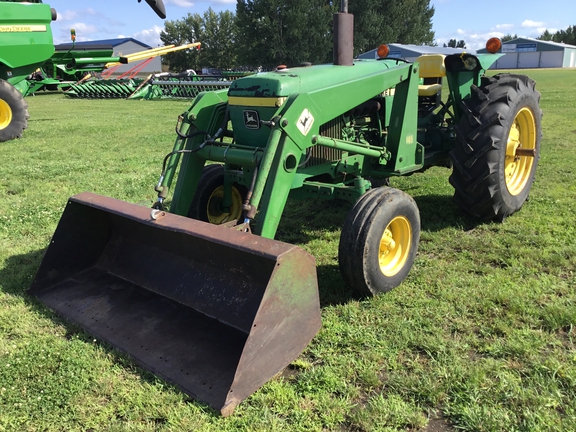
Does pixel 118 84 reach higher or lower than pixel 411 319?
higher

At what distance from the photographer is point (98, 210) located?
3770 millimetres

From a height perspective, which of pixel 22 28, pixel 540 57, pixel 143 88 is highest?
pixel 540 57

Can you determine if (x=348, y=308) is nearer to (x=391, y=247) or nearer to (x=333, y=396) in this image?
(x=391, y=247)

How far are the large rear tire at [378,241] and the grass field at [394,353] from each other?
0.16 metres

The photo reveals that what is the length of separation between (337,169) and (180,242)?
1442mm

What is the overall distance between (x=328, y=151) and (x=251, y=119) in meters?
0.71

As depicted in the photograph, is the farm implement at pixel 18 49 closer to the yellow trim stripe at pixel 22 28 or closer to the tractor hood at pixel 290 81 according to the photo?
the yellow trim stripe at pixel 22 28

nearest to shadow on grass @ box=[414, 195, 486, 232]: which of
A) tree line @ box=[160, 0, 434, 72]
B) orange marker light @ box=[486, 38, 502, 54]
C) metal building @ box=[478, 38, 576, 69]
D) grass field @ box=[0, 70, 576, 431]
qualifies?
grass field @ box=[0, 70, 576, 431]

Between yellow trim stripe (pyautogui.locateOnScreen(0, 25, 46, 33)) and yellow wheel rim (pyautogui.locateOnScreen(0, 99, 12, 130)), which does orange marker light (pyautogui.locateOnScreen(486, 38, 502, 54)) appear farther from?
yellow wheel rim (pyautogui.locateOnScreen(0, 99, 12, 130))

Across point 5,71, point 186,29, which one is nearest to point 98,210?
point 5,71

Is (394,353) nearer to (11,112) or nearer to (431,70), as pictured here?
(431,70)

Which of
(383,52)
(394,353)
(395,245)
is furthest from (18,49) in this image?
(394,353)

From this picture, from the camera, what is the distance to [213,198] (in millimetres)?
4422

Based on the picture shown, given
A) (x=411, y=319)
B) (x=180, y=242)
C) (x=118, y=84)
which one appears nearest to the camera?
(x=411, y=319)
